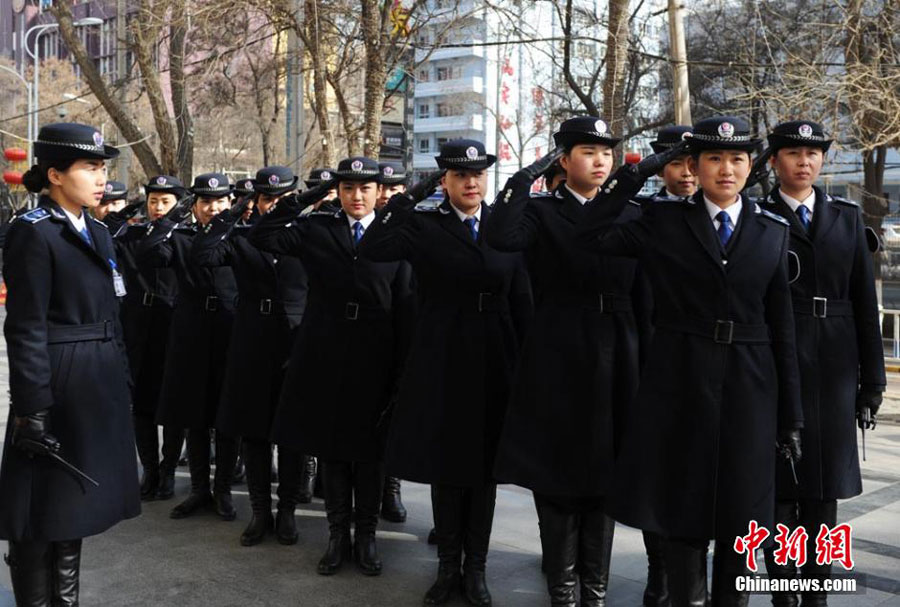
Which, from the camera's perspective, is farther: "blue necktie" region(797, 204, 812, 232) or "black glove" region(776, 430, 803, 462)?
"blue necktie" region(797, 204, 812, 232)

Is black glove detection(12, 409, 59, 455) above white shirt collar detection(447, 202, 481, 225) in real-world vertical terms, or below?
below

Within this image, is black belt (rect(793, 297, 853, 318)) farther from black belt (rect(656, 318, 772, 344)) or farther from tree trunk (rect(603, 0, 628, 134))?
tree trunk (rect(603, 0, 628, 134))

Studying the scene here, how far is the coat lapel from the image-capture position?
3.90 meters

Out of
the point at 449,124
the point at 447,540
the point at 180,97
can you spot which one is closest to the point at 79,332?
the point at 447,540

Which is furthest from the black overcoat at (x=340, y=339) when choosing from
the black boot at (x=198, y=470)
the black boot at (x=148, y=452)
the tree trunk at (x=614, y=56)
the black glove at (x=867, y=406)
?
the tree trunk at (x=614, y=56)

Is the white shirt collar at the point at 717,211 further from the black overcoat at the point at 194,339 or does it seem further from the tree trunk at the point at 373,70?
the tree trunk at the point at 373,70

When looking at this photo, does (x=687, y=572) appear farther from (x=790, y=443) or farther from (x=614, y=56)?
(x=614, y=56)

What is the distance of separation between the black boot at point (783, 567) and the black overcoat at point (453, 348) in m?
1.26

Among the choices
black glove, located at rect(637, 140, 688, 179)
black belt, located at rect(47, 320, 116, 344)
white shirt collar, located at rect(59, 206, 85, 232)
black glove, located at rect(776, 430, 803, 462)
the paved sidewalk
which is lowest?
the paved sidewalk

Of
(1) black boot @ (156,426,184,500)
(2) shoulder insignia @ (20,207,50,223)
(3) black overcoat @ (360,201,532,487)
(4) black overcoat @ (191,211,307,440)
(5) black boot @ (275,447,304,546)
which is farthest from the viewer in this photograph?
(1) black boot @ (156,426,184,500)

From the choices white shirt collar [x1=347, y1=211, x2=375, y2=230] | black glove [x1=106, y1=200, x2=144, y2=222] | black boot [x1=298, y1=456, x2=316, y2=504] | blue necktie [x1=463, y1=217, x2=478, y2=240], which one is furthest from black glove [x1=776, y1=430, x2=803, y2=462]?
black glove [x1=106, y1=200, x2=144, y2=222]

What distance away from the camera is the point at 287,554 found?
18.4ft

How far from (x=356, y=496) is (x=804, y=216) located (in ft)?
8.50

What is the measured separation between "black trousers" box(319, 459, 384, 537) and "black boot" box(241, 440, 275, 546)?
0.58 metres
